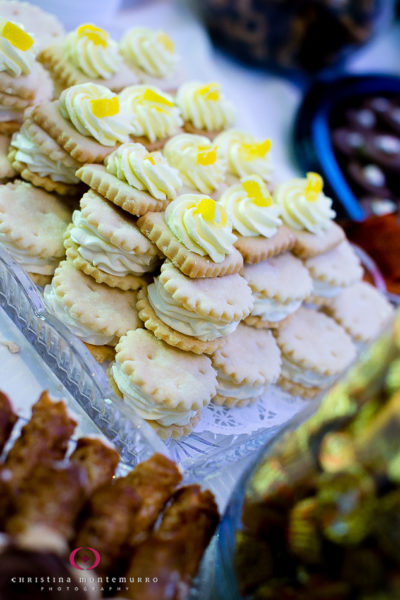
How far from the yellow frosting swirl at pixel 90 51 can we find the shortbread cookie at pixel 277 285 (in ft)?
2.36

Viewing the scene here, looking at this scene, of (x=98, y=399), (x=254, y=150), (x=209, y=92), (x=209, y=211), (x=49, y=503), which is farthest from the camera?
(x=209, y=92)

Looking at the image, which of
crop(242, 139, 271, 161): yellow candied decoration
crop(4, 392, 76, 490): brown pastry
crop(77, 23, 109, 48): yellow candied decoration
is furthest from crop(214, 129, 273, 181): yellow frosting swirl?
crop(4, 392, 76, 490): brown pastry

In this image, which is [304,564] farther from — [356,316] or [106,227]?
[356,316]

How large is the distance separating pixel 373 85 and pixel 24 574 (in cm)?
296

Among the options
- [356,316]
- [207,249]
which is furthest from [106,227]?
[356,316]

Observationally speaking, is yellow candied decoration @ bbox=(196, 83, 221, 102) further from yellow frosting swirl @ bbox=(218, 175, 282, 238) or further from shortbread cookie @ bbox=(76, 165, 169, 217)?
shortbread cookie @ bbox=(76, 165, 169, 217)

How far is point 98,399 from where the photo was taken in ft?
4.21

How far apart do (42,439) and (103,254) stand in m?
0.59

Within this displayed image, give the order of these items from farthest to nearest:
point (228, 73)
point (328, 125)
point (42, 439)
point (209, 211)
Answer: point (228, 73) < point (328, 125) < point (209, 211) < point (42, 439)

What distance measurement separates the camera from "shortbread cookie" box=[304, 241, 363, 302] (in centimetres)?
180

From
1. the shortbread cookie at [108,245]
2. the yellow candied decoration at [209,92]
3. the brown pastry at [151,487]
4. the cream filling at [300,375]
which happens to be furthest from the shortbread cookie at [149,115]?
the brown pastry at [151,487]

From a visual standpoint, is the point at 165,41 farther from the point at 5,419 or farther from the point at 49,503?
the point at 49,503

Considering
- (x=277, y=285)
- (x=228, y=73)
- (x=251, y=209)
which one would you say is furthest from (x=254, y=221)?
(x=228, y=73)

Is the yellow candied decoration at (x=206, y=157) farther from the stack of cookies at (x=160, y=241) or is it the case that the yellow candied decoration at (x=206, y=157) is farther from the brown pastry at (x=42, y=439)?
the brown pastry at (x=42, y=439)
